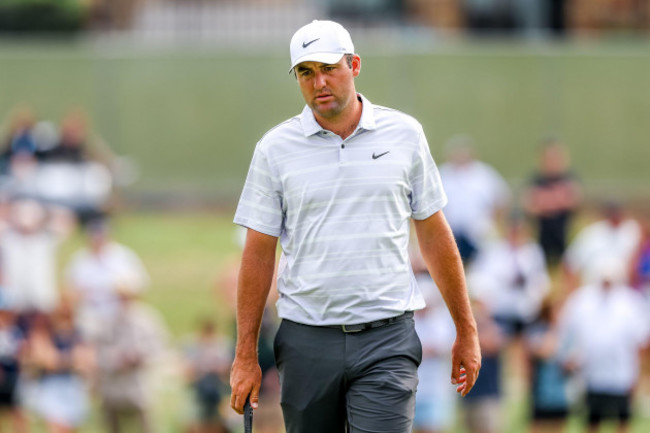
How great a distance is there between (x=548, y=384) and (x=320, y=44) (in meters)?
7.18

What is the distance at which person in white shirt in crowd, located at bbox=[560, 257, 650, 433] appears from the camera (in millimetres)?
11266

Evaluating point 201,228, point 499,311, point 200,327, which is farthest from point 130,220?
point 200,327

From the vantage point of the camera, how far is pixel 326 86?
4.81 metres

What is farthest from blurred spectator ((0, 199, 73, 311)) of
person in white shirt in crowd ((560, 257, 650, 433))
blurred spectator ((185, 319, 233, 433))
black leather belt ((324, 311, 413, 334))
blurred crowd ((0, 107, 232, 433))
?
black leather belt ((324, 311, 413, 334))

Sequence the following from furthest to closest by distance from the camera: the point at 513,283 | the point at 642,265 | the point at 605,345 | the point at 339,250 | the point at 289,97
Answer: the point at 289,97, the point at 642,265, the point at 513,283, the point at 605,345, the point at 339,250

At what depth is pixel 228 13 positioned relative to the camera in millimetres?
30422

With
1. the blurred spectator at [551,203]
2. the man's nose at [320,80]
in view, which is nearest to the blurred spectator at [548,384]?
the man's nose at [320,80]

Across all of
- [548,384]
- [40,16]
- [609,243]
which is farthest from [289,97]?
[548,384]

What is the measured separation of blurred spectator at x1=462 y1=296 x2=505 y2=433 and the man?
6050 millimetres

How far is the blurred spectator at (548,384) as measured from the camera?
11.3 meters

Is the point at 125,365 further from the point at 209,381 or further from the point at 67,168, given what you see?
the point at 67,168

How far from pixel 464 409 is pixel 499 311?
9.35 feet

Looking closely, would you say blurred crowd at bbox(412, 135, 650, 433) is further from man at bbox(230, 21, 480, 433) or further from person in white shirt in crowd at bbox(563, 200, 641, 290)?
man at bbox(230, 21, 480, 433)

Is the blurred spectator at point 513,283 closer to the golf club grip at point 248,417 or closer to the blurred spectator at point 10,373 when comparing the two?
the blurred spectator at point 10,373
